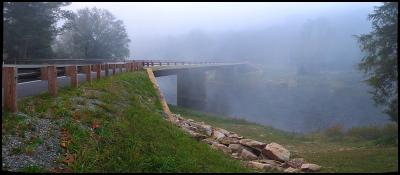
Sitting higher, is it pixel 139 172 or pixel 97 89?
pixel 97 89

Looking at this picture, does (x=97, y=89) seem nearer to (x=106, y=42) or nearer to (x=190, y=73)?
(x=190, y=73)

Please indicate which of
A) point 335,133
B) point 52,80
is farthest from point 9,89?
point 335,133

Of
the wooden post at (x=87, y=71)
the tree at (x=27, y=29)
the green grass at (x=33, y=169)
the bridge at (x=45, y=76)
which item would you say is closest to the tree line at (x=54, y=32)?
the tree at (x=27, y=29)

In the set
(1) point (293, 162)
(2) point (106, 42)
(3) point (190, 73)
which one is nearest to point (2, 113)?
(1) point (293, 162)

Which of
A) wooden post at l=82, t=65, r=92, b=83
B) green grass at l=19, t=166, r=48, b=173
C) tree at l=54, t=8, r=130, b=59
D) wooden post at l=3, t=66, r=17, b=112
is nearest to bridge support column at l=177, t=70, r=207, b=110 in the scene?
tree at l=54, t=8, r=130, b=59

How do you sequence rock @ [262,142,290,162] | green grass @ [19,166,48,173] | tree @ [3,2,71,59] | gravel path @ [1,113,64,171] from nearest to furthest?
green grass @ [19,166,48,173]
gravel path @ [1,113,64,171]
rock @ [262,142,290,162]
tree @ [3,2,71,59]

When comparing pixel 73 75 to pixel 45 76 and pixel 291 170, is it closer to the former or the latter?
pixel 45 76

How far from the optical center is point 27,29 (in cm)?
4412

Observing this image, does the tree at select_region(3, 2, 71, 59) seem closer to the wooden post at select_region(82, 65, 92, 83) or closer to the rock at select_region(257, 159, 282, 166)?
the wooden post at select_region(82, 65, 92, 83)

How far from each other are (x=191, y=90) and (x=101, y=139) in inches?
1930

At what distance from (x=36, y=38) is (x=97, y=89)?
33.5 metres

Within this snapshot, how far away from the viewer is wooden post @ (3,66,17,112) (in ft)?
28.9

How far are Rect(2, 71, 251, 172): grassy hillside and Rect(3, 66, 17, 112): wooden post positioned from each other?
24 cm

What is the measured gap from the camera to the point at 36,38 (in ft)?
148
